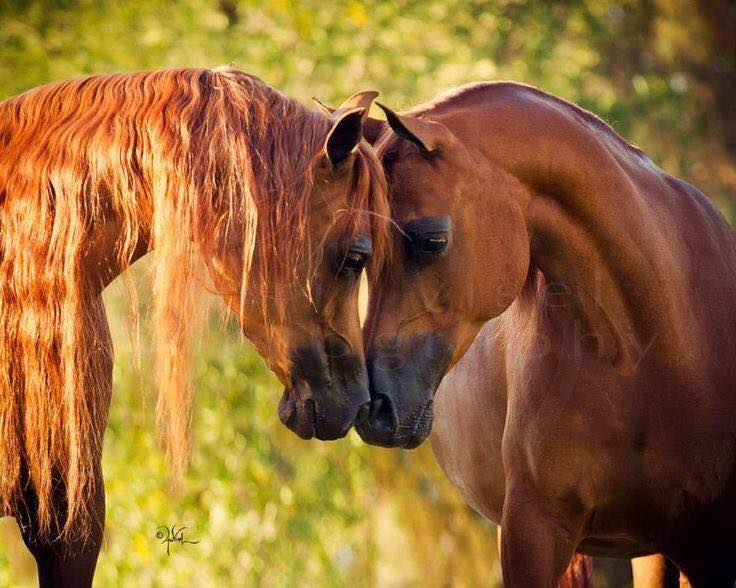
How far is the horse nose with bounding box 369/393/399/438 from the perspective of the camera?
2959mm

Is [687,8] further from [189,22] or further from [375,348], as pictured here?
[375,348]

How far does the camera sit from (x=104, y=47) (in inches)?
345

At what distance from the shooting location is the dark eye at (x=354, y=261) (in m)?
2.74

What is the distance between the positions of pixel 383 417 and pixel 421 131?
2.49 ft

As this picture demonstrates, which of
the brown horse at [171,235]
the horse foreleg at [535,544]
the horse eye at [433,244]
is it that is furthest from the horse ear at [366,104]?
the horse foreleg at [535,544]

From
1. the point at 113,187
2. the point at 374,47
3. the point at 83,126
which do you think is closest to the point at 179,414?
the point at 113,187

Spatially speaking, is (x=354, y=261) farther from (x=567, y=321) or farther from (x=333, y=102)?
(x=333, y=102)

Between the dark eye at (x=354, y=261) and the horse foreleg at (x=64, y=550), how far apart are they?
0.90 metres

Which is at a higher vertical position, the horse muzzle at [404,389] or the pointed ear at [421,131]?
the pointed ear at [421,131]

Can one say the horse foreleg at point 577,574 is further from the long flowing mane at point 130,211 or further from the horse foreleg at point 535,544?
the long flowing mane at point 130,211

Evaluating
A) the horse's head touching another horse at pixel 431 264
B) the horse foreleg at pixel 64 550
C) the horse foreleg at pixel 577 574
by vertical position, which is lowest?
the horse foreleg at pixel 577 574

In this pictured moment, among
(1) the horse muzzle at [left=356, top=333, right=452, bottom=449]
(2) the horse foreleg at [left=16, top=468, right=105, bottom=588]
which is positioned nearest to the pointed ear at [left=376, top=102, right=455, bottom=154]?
(1) the horse muzzle at [left=356, top=333, right=452, bottom=449]

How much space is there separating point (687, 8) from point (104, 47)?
16.7ft

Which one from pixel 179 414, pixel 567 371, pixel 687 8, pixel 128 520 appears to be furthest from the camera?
pixel 687 8
